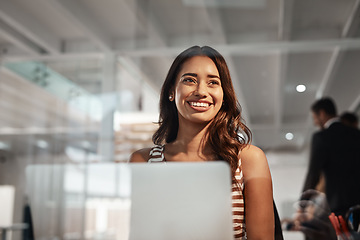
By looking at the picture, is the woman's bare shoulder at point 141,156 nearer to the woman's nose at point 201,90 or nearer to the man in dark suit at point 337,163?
the woman's nose at point 201,90

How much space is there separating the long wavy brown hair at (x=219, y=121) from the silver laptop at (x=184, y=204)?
16 centimetres

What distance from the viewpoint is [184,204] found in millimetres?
967

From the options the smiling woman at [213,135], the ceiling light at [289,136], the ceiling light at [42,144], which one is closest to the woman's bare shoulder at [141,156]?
the smiling woman at [213,135]

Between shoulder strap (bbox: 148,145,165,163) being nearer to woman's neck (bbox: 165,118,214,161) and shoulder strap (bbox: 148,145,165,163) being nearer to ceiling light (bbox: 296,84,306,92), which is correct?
woman's neck (bbox: 165,118,214,161)

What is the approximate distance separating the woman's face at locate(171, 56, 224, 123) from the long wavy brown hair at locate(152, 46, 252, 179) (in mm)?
18

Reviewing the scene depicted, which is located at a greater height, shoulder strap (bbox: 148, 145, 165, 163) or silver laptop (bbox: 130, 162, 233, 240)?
shoulder strap (bbox: 148, 145, 165, 163)

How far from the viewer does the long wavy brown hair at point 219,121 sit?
1181 millimetres

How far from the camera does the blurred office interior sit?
8.49ft

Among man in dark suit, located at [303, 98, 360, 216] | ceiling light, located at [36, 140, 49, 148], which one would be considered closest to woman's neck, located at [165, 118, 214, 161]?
man in dark suit, located at [303, 98, 360, 216]

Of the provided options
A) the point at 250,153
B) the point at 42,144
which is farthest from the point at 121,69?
the point at 250,153

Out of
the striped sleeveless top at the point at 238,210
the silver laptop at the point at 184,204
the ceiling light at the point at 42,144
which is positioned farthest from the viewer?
the ceiling light at the point at 42,144

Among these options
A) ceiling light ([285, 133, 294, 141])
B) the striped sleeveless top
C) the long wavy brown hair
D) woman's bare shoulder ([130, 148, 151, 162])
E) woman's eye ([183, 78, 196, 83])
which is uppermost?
ceiling light ([285, 133, 294, 141])

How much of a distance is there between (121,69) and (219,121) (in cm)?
183

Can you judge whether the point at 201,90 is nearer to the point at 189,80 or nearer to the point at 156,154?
the point at 189,80
